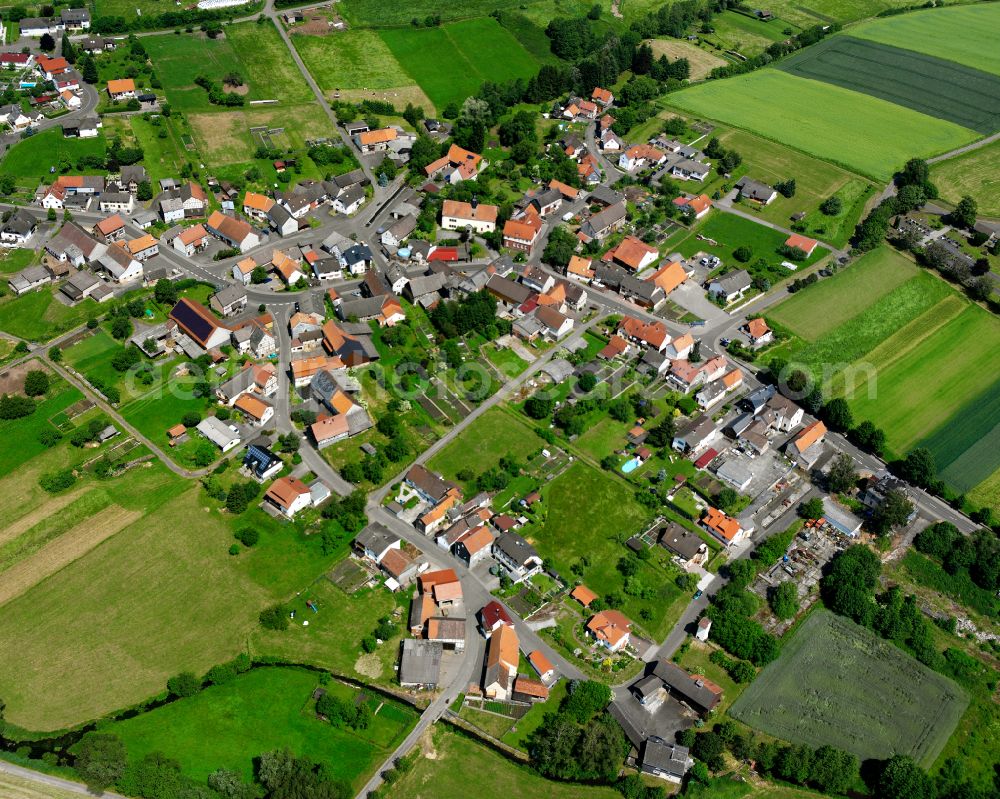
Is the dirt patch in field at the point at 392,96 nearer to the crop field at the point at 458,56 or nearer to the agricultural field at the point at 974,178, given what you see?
the crop field at the point at 458,56

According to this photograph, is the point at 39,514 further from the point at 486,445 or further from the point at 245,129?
the point at 245,129

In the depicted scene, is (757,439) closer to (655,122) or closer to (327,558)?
(327,558)

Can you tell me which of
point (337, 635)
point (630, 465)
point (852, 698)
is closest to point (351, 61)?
point (630, 465)

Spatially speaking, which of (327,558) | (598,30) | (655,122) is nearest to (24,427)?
(327,558)

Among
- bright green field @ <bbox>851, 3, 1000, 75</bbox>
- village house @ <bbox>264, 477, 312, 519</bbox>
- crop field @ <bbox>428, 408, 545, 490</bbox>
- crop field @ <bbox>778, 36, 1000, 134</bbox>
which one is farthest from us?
bright green field @ <bbox>851, 3, 1000, 75</bbox>

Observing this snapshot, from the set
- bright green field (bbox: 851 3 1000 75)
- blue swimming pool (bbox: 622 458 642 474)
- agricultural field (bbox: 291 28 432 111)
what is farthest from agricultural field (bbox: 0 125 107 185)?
bright green field (bbox: 851 3 1000 75)

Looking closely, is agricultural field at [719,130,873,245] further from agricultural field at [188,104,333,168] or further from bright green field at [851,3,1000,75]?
agricultural field at [188,104,333,168]
